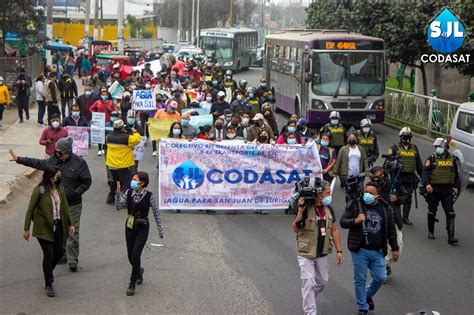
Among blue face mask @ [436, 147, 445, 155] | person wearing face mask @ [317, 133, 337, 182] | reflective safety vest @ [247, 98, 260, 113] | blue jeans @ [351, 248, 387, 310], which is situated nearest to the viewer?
blue jeans @ [351, 248, 387, 310]

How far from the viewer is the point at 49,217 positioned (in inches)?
361

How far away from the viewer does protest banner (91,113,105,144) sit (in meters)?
18.3

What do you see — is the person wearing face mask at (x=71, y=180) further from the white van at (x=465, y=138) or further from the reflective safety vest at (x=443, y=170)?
the white van at (x=465, y=138)

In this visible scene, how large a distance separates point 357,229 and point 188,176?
5.91 m

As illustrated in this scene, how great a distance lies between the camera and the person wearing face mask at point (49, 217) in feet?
30.1

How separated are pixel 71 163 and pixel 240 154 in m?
4.62

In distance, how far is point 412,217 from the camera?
1446 centimetres

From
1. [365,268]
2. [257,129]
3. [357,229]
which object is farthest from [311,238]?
[257,129]

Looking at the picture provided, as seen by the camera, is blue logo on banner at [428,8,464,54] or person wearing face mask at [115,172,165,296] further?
blue logo on banner at [428,8,464,54]

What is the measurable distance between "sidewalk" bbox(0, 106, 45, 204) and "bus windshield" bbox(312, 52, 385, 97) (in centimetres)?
838

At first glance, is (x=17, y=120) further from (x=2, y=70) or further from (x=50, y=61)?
(x=50, y=61)

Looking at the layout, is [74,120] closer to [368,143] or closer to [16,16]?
[368,143]

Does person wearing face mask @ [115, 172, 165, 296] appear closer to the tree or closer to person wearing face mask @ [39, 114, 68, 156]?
person wearing face mask @ [39, 114, 68, 156]

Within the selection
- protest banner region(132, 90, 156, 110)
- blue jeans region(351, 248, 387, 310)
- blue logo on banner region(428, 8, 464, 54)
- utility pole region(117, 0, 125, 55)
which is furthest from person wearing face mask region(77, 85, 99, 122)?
utility pole region(117, 0, 125, 55)
